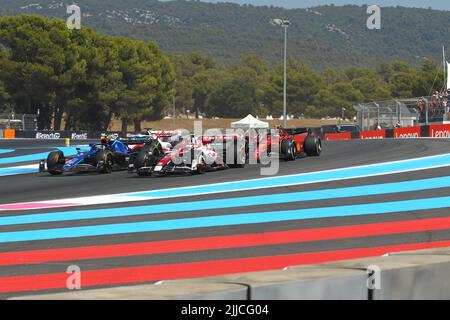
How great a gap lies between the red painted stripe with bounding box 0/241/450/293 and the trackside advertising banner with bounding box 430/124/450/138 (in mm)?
27122

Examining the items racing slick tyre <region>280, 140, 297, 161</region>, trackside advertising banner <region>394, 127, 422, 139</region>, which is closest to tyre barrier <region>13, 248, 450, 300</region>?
racing slick tyre <region>280, 140, 297, 161</region>

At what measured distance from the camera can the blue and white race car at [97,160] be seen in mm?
20609

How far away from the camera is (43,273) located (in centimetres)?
832

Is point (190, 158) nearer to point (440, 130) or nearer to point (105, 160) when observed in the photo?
point (105, 160)

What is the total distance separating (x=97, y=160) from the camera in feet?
67.7

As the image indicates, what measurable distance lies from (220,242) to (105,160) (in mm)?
10815

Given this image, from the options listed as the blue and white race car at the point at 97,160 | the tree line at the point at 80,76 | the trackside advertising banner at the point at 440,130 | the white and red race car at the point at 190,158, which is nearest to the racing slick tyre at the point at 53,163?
the blue and white race car at the point at 97,160

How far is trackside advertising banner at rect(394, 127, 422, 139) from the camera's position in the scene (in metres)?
37.3

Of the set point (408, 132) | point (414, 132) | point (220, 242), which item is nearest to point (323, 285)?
point (220, 242)

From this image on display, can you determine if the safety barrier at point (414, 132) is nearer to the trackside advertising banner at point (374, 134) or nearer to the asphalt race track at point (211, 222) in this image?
the trackside advertising banner at point (374, 134)

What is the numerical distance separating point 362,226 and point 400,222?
0.64 m

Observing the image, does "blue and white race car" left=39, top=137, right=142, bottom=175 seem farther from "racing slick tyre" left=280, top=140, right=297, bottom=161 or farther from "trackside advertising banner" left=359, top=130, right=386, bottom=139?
"trackside advertising banner" left=359, top=130, right=386, bottom=139

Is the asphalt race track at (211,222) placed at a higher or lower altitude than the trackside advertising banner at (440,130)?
lower

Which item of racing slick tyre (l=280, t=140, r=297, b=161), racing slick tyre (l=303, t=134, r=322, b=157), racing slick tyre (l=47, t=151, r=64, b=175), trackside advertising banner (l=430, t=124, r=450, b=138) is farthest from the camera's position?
trackside advertising banner (l=430, t=124, r=450, b=138)
